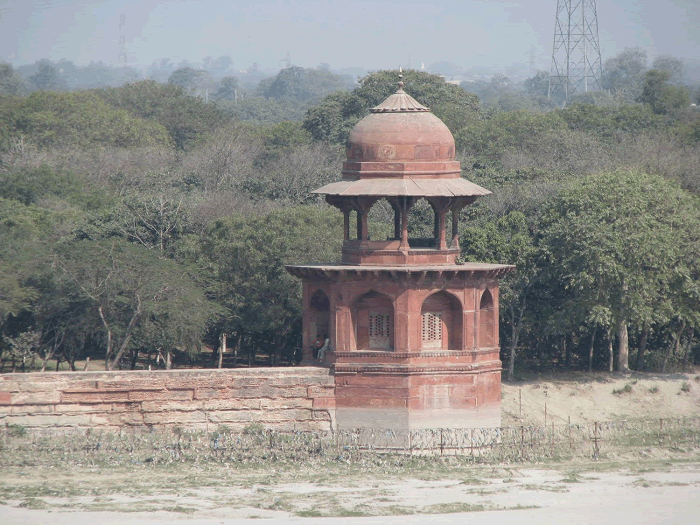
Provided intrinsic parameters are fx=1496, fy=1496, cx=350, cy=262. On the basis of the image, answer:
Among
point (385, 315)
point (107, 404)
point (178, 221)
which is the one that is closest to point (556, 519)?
point (385, 315)

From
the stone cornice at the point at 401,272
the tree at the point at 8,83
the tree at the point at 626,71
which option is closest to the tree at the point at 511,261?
the stone cornice at the point at 401,272

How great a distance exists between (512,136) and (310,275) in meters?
40.4

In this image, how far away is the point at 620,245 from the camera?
37.9 metres

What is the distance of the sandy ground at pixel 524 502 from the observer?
2484 centimetres

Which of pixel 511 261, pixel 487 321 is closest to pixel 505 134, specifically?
pixel 511 261

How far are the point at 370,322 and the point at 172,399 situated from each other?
4.35m

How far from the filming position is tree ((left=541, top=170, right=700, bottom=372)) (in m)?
37.8

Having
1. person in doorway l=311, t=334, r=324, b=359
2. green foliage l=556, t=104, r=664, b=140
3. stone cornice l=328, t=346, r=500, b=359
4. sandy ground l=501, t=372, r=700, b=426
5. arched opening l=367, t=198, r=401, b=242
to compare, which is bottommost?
sandy ground l=501, t=372, r=700, b=426

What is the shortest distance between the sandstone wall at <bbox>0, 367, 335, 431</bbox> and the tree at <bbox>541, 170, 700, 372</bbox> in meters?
10.2

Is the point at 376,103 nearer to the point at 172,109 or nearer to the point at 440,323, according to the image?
the point at 172,109

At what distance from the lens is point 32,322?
128 ft

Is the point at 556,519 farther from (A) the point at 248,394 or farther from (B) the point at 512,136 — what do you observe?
(B) the point at 512,136

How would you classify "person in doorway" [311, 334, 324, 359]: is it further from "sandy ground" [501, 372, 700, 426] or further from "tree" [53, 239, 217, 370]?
"tree" [53, 239, 217, 370]

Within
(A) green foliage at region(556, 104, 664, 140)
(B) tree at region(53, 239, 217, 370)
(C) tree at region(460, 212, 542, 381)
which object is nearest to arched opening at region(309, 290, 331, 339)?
(B) tree at region(53, 239, 217, 370)
